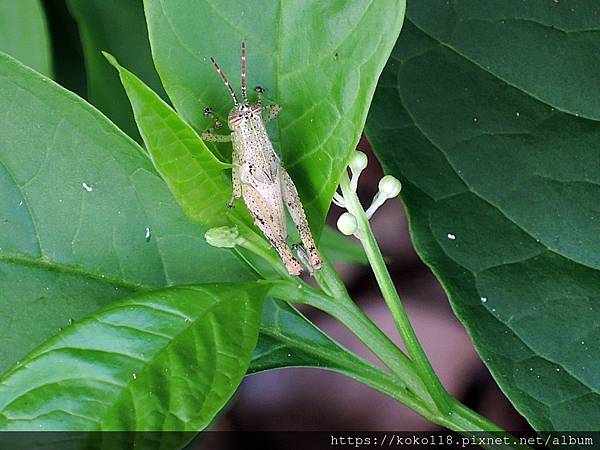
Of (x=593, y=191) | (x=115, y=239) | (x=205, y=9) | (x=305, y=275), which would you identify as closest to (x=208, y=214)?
(x=115, y=239)

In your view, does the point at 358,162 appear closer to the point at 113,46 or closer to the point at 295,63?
the point at 295,63

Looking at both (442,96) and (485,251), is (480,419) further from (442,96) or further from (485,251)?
(442,96)

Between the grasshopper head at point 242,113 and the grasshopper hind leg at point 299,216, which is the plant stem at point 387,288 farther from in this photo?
the grasshopper head at point 242,113

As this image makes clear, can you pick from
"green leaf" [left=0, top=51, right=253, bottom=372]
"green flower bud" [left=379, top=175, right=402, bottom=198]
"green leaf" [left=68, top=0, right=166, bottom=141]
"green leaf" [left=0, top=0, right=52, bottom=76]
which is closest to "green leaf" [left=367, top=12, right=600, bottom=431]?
"green flower bud" [left=379, top=175, right=402, bottom=198]

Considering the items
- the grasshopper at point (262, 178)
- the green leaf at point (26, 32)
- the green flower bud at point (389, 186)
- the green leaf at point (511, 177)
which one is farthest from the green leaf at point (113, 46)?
the green flower bud at point (389, 186)

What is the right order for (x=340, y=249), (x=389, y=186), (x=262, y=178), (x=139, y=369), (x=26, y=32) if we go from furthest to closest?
(x=340, y=249)
(x=26, y=32)
(x=262, y=178)
(x=389, y=186)
(x=139, y=369)

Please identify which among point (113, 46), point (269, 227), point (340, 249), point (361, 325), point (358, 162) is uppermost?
point (113, 46)

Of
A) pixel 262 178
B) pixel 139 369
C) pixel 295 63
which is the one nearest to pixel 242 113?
pixel 262 178
